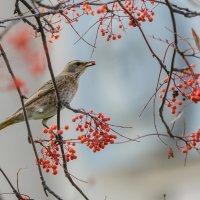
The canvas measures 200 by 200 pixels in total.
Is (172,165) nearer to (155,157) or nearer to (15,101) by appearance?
(155,157)

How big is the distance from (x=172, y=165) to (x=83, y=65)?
7165mm

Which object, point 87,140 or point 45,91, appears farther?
point 45,91

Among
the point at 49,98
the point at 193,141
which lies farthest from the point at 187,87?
the point at 49,98

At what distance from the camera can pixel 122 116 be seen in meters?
12.1

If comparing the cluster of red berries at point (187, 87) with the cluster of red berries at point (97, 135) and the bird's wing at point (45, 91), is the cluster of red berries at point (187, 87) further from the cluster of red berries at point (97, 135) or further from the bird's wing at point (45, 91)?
the bird's wing at point (45, 91)

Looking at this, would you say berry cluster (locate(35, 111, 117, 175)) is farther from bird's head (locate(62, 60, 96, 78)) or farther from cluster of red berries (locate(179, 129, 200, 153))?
bird's head (locate(62, 60, 96, 78))

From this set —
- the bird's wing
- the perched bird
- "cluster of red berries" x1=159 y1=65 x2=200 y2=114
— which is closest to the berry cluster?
"cluster of red berries" x1=159 y1=65 x2=200 y2=114

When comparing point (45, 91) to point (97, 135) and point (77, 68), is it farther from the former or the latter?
point (97, 135)

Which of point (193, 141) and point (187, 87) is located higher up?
point (187, 87)

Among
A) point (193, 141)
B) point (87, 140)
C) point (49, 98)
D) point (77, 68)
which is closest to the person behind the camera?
point (193, 141)

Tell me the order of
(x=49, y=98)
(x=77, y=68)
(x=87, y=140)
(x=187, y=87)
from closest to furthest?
(x=187, y=87) → (x=87, y=140) → (x=49, y=98) → (x=77, y=68)

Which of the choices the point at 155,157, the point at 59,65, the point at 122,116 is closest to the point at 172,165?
the point at 155,157

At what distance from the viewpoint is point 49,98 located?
19.3ft

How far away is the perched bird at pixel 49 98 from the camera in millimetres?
5766
